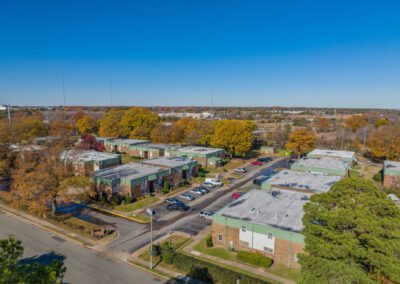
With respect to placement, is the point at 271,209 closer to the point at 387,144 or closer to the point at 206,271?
the point at 206,271

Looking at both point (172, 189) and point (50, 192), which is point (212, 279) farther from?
point (172, 189)

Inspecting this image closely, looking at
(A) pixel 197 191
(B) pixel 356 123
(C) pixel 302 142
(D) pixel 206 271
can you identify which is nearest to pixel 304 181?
(A) pixel 197 191

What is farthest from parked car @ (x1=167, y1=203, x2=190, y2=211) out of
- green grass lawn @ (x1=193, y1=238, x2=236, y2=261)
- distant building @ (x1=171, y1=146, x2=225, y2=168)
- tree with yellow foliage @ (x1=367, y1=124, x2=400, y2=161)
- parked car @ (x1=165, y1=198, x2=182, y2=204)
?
tree with yellow foliage @ (x1=367, y1=124, x2=400, y2=161)

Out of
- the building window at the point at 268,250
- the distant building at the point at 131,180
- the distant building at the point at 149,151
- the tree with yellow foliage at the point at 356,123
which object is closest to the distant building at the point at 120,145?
the distant building at the point at 149,151

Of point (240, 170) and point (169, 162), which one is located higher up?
point (169, 162)

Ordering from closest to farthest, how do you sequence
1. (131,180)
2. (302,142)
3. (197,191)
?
(131,180), (197,191), (302,142)

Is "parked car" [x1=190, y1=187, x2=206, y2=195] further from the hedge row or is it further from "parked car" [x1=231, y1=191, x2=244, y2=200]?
the hedge row

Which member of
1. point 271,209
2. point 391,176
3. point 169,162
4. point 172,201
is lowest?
point 172,201

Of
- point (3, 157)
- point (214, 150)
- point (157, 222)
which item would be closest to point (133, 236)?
point (157, 222)
